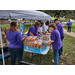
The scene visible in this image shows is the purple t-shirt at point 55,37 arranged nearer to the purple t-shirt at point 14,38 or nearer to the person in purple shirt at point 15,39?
the person in purple shirt at point 15,39

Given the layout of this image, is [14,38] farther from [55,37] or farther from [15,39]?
[55,37]

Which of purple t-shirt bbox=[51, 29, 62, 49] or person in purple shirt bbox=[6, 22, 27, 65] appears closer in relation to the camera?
person in purple shirt bbox=[6, 22, 27, 65]

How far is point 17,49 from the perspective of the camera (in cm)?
194

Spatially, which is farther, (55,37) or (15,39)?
(55,37)

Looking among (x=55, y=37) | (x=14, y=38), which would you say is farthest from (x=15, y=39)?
(x=55, y=37)

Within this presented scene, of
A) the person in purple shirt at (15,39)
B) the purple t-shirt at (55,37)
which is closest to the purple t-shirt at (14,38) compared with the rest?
the person in purple shirt at (15,39)

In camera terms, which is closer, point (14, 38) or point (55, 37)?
point (14, 38)

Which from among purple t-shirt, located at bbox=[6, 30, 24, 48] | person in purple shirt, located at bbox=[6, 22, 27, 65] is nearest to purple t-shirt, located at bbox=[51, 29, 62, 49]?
person in purple shirt, located at bbox=[6, 22, 27, 65]

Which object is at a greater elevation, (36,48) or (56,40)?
(56,40)

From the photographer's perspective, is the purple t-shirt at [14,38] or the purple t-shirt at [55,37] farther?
the purple t-shirt at [55,37]

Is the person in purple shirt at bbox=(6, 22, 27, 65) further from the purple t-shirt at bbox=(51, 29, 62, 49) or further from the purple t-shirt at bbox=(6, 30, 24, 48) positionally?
the purple t-shirt at bbox=(51, 29, 62, 49)

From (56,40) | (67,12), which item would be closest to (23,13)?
(56,40)
